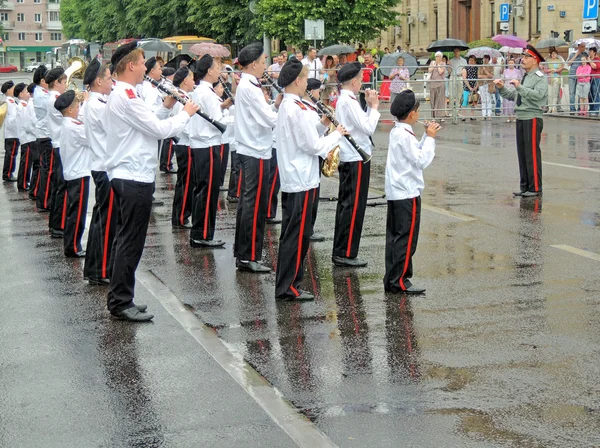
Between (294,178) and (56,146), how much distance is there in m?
4.58

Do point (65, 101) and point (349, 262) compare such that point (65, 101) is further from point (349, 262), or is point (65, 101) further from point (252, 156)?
point (349, 262)

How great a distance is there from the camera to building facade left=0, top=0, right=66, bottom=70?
156000 millimetres

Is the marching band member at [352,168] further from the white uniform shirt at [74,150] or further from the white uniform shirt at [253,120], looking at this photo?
the white uniform shirt at [74,150]

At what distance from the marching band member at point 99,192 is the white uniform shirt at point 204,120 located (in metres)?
1.81

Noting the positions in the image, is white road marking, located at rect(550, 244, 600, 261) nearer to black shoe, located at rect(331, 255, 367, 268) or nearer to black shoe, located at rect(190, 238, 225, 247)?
black shoe, located at rect(331, 255, 367, 268)

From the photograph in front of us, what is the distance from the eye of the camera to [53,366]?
6977 millimetres

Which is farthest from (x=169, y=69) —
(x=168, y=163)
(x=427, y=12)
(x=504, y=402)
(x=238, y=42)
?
(x=427, y=12)

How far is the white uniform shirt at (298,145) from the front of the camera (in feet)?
27.6

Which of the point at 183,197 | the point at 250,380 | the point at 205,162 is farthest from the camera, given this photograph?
the point at 183,197

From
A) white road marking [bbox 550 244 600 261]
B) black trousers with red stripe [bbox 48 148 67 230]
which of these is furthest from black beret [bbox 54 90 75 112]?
white road marking [bbox 550 244 600 261]

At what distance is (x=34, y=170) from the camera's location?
16422mm

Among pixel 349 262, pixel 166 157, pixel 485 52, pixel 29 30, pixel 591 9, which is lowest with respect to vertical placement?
pixel 349 262

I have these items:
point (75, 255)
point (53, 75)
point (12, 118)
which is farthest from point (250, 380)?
point (12, 118)

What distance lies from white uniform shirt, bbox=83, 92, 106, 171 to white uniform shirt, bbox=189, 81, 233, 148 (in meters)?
1.96
